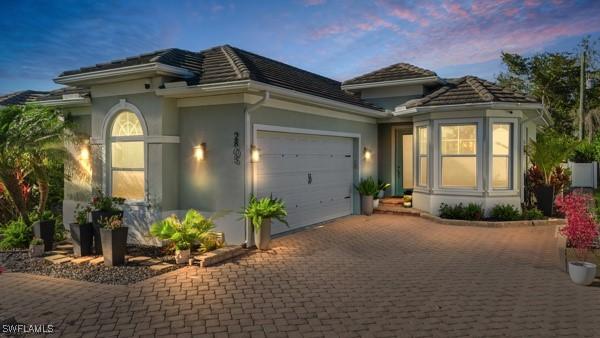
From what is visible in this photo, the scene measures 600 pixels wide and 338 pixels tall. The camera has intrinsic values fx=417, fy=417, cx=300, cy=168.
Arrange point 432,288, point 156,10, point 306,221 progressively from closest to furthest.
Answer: point 432,288
point 306,221
point 156,10

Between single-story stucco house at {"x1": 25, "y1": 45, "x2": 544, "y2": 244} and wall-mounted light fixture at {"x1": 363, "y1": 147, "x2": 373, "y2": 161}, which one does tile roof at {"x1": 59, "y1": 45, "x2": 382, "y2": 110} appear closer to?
single-story stucco house at {"x1": 25, "y1": 45, "x2": 544, "y2": 244}

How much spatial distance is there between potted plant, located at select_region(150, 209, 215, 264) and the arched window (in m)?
1.77

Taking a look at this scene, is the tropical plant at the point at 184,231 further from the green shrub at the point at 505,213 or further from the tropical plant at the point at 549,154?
the tropical plant at the point at 549,154

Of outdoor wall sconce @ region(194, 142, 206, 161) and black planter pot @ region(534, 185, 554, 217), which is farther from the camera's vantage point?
black planter pot @ region(534, 185, 554, 217)

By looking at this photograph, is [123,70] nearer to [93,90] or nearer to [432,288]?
[93,90]

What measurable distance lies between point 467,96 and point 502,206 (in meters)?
3.18

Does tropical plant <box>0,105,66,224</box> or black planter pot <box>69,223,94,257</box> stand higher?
tropical plant <box>0,105,66,224</box>

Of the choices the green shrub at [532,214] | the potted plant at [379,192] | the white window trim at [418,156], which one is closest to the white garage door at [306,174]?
the potted plant at [379,192]

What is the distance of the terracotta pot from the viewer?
8195 mm

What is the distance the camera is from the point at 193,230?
754 cm

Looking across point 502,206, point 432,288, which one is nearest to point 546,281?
point 432,288

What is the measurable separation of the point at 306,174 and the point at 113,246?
509 centimetres

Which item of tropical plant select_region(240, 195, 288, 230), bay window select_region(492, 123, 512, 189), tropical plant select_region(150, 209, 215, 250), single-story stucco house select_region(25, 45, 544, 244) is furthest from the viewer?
bay window select_region(492, 123, 512, 189)

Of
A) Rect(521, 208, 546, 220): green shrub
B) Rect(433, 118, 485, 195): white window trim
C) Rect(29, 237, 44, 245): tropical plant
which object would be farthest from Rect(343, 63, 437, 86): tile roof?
Rect(29, 237, 44, 245): tropical plant
